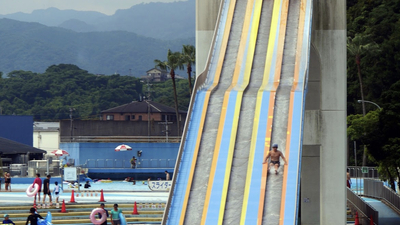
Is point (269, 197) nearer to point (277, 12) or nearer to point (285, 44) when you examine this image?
point (285, 44)

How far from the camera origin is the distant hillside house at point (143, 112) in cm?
11656

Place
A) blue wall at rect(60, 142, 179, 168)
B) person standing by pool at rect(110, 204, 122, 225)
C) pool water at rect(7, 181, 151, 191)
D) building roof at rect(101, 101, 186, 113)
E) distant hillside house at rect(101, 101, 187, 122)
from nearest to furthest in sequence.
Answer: person standing by pool at rect(110, 204, 122, 225), pool water at rect(7, 181, 151, 191), blue wall at rect(60, 142, 179, 168), distant hillside house at rect(101, 101, 187, 122), building roof at rect(101, 101, 186, 113)

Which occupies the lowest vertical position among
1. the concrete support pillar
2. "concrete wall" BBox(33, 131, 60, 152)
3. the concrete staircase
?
the concrete staircase

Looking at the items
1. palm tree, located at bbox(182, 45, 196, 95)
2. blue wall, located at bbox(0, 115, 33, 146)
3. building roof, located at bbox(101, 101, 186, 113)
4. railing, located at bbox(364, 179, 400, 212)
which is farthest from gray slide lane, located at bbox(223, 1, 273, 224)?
building roof, located at bbox(101, 101, 186, 113)

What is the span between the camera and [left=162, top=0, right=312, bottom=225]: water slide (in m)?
20.8

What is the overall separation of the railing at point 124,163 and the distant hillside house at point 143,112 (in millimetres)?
40547

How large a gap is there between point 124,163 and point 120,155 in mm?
858

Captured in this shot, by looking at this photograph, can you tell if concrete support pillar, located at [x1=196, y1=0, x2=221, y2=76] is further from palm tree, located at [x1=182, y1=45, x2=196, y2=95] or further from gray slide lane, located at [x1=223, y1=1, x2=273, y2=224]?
palm tree, located at [x1=182, y1=45, x2=196, y2=95]

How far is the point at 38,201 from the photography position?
117 feet

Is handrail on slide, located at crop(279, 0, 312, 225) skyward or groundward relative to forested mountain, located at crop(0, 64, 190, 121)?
groundward

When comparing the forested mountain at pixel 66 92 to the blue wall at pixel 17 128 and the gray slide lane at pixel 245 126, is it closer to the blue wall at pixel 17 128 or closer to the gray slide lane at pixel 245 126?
the blue wall at pixel 17 128

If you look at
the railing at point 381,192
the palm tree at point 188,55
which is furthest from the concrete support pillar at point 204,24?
the palm tree at point 188,55

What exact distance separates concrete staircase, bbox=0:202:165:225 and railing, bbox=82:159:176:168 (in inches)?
1380

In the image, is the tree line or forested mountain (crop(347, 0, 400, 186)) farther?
the tree line
